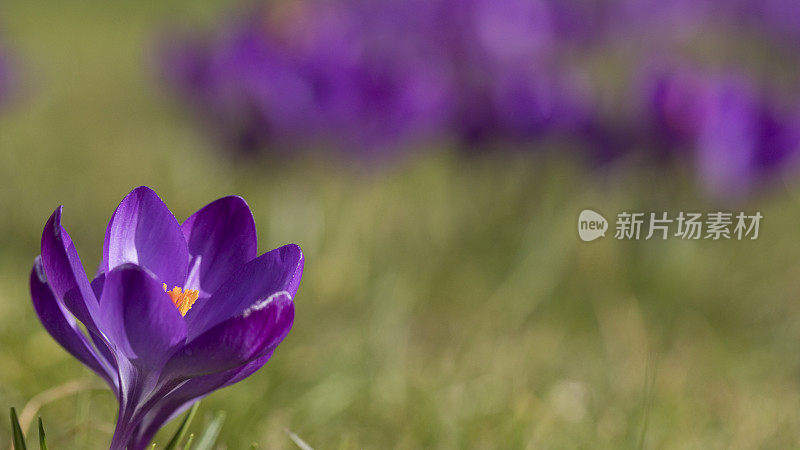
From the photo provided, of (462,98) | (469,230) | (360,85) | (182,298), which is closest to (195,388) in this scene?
(182,298)

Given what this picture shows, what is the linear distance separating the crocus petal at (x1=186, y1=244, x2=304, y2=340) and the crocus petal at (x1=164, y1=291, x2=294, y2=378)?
4cm

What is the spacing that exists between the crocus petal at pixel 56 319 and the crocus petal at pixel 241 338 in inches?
3.0

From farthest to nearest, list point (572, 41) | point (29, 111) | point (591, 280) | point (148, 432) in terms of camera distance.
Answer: point (29, 111) < point (572, 41) < point (591, 280) < point (148, 432)

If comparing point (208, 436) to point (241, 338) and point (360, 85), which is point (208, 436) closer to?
point (241, 338)

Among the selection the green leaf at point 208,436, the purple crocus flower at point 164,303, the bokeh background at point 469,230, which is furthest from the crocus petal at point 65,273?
the bokeh background at point 469,230

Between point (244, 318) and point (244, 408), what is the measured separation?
2.50ft

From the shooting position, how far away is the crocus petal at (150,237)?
761 mm

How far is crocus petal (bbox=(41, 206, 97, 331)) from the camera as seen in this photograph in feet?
2.15

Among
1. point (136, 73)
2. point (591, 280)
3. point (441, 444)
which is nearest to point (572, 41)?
point (591, 280)

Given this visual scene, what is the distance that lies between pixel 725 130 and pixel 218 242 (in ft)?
5.07

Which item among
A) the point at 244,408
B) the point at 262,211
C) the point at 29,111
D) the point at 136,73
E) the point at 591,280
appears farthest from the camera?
the point at 136,73

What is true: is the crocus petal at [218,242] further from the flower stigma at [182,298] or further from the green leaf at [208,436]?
the green leaf at [208,436]

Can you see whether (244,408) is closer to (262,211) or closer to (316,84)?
(316,84)

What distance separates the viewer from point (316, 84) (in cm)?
212
